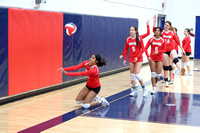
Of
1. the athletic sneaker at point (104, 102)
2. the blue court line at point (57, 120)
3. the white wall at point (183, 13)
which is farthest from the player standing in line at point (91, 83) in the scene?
the white wall at point (183, 13)

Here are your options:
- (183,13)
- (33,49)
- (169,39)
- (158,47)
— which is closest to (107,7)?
(169,39)

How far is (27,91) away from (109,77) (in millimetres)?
5016

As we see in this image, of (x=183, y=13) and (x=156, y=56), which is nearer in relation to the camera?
(x=156, y=56)

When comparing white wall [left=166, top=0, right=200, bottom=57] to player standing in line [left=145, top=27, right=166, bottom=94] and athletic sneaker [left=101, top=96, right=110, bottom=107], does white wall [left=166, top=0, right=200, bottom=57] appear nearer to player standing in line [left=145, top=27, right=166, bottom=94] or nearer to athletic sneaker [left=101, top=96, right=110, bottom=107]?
player standing in line [left=145, top=27, right=166, bottom=94]

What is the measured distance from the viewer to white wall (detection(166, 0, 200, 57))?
76.7 ft

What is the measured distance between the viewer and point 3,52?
8680mm

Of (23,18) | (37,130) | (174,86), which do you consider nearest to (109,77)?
(174,86)

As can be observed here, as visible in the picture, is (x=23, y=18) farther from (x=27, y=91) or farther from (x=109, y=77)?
(x=109, y=77)

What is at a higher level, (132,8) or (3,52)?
(132,8)

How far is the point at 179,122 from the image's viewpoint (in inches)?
282

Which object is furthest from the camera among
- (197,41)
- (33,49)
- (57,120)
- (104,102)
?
(197,41)

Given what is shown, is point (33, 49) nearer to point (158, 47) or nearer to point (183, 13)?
point (158, 47)

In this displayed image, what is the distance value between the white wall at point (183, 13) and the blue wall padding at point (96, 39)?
7.32 metres

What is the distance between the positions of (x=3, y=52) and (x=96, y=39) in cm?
547
